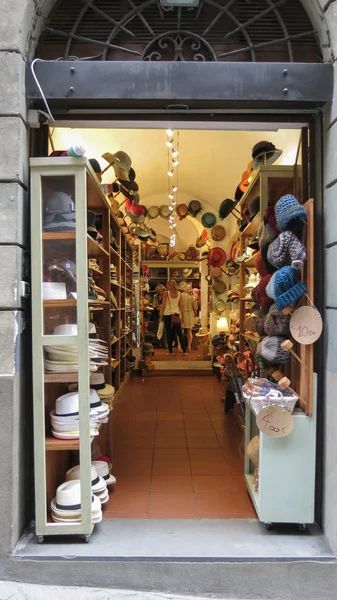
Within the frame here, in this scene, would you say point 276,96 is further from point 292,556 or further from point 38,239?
point 292,556

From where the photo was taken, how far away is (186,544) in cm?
214

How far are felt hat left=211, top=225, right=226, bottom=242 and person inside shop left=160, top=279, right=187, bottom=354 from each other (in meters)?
2.28

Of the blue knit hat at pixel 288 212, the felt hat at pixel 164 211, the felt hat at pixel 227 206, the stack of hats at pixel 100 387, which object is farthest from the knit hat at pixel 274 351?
the felt hat at pixel 164 211

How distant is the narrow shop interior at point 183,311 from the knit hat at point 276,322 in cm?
5

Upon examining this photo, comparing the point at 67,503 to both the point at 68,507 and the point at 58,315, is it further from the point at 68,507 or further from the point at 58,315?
the point at 58,315

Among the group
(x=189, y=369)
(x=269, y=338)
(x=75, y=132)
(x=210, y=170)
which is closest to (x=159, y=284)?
(x=189, y=369)

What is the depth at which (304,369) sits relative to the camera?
2285mm

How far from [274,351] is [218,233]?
246 inches

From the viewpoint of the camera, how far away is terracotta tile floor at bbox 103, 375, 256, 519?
259 cm

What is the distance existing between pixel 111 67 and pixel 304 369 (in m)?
2.20

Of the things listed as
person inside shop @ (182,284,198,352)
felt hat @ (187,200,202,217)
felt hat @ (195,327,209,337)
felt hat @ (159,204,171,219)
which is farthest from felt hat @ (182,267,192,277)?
felt hat @ (187,200,202,217)

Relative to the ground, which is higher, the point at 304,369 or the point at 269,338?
the point at 269,338

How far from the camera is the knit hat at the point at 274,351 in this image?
92.6 inches

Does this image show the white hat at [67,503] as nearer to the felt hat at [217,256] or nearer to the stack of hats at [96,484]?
the stack of hats at [96,484]
